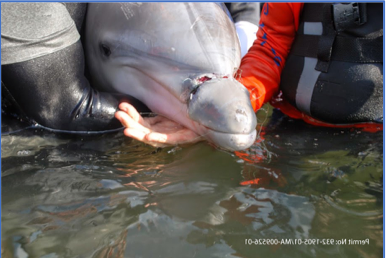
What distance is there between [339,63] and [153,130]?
157 cm

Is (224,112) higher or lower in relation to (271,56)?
higher

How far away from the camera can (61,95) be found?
320 cm

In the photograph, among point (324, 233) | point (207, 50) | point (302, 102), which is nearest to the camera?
point (324, 233)

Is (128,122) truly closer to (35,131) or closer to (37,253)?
(35,131)

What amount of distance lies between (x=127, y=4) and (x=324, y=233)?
84.6 inches

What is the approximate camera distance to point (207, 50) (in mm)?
2816

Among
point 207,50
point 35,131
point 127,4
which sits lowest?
point 35,131

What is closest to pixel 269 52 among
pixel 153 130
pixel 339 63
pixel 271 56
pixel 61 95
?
pixel 271 56

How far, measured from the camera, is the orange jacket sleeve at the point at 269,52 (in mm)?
3568

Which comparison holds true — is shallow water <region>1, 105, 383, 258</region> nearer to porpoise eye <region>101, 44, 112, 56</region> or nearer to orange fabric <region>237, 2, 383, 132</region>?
orange fabric <region>237, 2, 383, 132</region>

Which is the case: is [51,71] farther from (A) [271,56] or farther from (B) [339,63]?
(B) [339,63]

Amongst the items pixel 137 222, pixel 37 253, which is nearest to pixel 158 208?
pixel 137 222

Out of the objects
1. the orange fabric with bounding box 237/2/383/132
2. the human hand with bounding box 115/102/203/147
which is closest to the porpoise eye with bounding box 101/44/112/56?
the human hand with bounding box 115/102/203/147

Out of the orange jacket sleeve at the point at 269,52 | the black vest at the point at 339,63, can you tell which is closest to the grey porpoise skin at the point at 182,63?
the orange jacket sleeve at the point at 269,52
